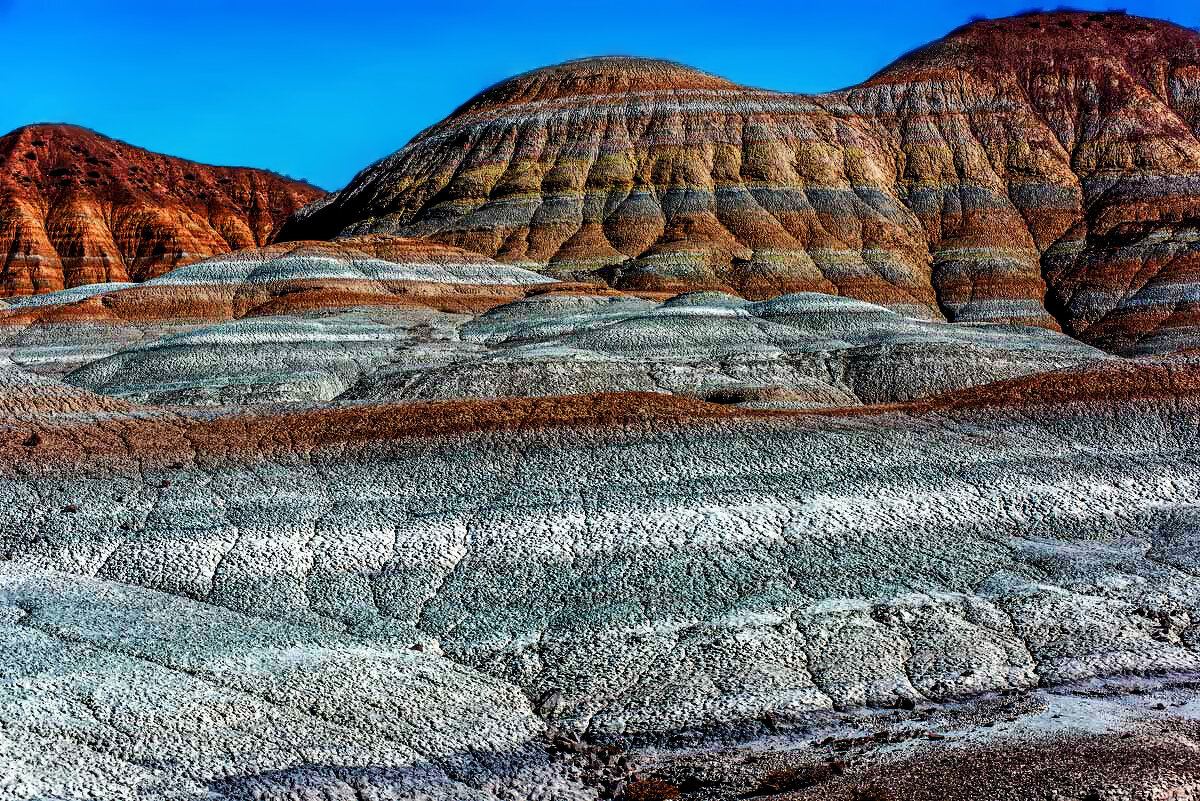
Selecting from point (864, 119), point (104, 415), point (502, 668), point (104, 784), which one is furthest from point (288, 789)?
point (864, 119)

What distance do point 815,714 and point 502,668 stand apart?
3319mm

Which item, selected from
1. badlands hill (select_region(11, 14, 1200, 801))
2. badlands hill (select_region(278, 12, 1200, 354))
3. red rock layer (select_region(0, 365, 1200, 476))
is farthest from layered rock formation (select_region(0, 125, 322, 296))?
red rock layer (select_region(0, 365, 1200, 476))

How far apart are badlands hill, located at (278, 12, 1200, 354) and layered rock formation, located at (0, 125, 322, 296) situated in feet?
86.4

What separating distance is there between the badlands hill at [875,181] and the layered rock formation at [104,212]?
2633 centimetres

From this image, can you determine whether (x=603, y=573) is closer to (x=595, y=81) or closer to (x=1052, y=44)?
(x=595, y=81)

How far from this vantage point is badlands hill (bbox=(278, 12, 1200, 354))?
7044 centimetres

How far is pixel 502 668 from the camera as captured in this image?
1333cm

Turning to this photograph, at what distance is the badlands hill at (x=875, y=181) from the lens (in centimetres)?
7044

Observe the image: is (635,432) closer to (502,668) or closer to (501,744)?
(502,668)

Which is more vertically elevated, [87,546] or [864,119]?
[864,119]

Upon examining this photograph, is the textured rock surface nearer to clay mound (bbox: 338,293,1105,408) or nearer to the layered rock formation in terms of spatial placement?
clay mound (bbox: 338,293,1105,408)

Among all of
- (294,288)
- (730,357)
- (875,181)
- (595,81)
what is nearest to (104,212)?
(595,81)

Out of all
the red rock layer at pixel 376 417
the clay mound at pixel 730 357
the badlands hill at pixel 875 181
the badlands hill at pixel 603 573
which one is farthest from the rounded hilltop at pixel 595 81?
the red rock layer at pixel 376 417

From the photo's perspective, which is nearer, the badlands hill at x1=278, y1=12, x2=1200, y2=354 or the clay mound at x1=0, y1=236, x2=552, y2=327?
the clay mound at x1=0, y1=236, x2=552, y2=327
